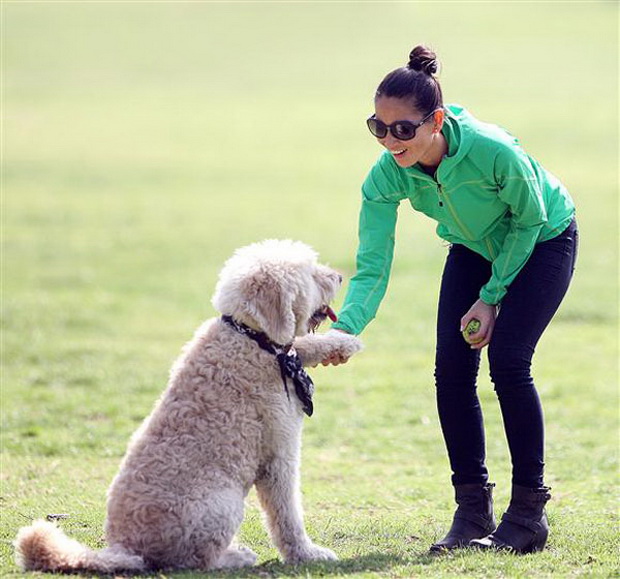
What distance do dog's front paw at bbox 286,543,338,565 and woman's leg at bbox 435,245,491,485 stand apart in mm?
854

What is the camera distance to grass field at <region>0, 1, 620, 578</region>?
7.49 meters

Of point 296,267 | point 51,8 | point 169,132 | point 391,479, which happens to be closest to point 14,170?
point 169,132

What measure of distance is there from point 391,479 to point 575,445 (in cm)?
205

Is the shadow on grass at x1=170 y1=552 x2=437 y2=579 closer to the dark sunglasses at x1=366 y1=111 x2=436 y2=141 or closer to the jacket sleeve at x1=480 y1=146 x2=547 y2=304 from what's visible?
the jacket sleeve at x1=480 y1=146 x2=547 y2=304

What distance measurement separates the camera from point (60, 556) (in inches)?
201

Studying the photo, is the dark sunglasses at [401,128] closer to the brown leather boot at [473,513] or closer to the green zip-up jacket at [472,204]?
the green zip-up jacket at [472,204]

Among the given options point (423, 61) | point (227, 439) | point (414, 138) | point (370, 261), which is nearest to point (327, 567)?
point (227, 439)

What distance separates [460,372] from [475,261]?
1.91 feet

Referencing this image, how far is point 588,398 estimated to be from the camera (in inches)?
456

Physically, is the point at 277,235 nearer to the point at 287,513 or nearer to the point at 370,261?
the point at 370,261

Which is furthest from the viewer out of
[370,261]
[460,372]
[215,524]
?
[370,261]

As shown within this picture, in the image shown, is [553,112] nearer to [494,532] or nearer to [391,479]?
[391,479]

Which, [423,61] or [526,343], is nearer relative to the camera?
[423,61]

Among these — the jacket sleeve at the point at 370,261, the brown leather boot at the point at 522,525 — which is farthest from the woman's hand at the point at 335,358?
the brown leather boot at the point at 522,525
